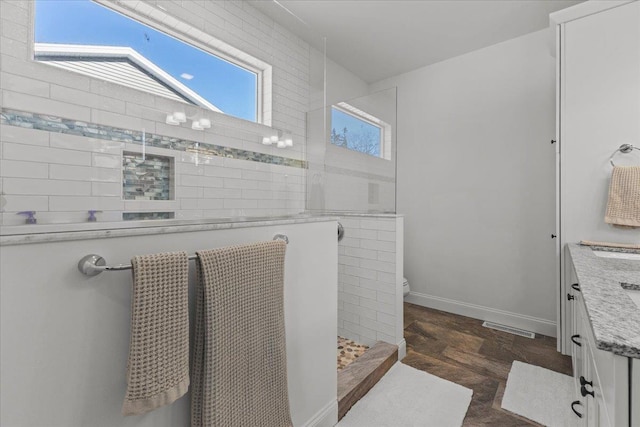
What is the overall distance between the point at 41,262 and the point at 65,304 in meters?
0.11

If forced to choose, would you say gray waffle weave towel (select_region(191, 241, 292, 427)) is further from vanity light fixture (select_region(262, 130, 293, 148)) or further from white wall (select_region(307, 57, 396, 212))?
white wall (select_region(307, 57, 396, 212))

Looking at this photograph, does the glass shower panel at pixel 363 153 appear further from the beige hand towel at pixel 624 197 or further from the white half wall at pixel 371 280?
the beige hand towel at pixel 624 197

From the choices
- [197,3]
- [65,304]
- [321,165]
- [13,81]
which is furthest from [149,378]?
[321,165]

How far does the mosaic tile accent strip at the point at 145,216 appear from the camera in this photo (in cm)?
91

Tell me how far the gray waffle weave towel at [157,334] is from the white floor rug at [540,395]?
1820mm

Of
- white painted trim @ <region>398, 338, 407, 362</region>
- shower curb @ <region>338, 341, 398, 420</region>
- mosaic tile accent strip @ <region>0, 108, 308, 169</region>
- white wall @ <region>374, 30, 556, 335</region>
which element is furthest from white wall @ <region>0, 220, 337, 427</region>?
white wall @ <region>374, 30, 556, 335</region>

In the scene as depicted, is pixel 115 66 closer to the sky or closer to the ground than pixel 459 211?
closer to the sky

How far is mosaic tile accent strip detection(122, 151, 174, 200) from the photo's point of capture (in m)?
0.95

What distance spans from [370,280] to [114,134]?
1894 mm

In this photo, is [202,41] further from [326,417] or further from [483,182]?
[483,182]

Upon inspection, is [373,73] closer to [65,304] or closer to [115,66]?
[115,66]

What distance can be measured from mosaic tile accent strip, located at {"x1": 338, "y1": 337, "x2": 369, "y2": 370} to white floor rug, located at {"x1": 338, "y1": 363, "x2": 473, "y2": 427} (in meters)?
0.27

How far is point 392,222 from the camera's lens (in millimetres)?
2162

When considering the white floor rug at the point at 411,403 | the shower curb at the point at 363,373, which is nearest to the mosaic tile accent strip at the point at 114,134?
the shower curb at the point at 363,373
